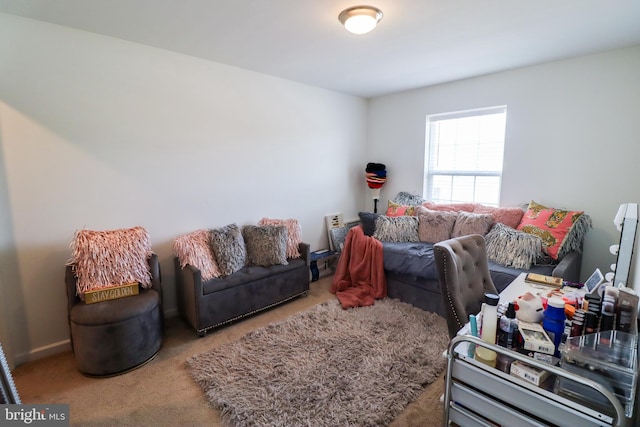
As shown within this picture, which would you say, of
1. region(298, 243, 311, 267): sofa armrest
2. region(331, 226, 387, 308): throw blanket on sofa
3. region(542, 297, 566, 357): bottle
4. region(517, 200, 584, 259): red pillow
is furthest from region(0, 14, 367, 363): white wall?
region(542, 297, 566, 357): bottle

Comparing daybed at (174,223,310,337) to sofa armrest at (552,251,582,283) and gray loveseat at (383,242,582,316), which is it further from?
sofa armrest at (552,251,582,283)

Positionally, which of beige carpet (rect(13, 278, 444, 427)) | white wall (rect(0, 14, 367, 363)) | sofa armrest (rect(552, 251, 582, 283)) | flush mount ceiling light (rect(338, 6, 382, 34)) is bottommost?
beige carpet (rect(13, 278, 444, 427))

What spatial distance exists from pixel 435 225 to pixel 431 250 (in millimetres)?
425

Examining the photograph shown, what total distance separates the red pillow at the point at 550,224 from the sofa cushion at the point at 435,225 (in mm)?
665

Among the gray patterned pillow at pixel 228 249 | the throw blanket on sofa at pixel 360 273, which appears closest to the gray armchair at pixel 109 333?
the gray patterned pillow at pixel 228 249

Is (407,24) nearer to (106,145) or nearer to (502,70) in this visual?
(502,70)

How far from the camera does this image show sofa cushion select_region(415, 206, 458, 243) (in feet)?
11.2

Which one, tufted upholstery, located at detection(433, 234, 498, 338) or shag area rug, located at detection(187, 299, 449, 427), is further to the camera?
shag area rug, located at detection(187, 299, 449, 427)

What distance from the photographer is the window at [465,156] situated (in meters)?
3.52

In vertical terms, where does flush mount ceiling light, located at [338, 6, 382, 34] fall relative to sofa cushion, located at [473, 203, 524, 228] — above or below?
above

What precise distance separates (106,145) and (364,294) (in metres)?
2.81

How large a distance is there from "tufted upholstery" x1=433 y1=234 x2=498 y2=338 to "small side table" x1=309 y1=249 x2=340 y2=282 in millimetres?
2222

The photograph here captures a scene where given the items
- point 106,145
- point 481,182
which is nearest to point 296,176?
point 106,145

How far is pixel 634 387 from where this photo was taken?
0.88 metres
